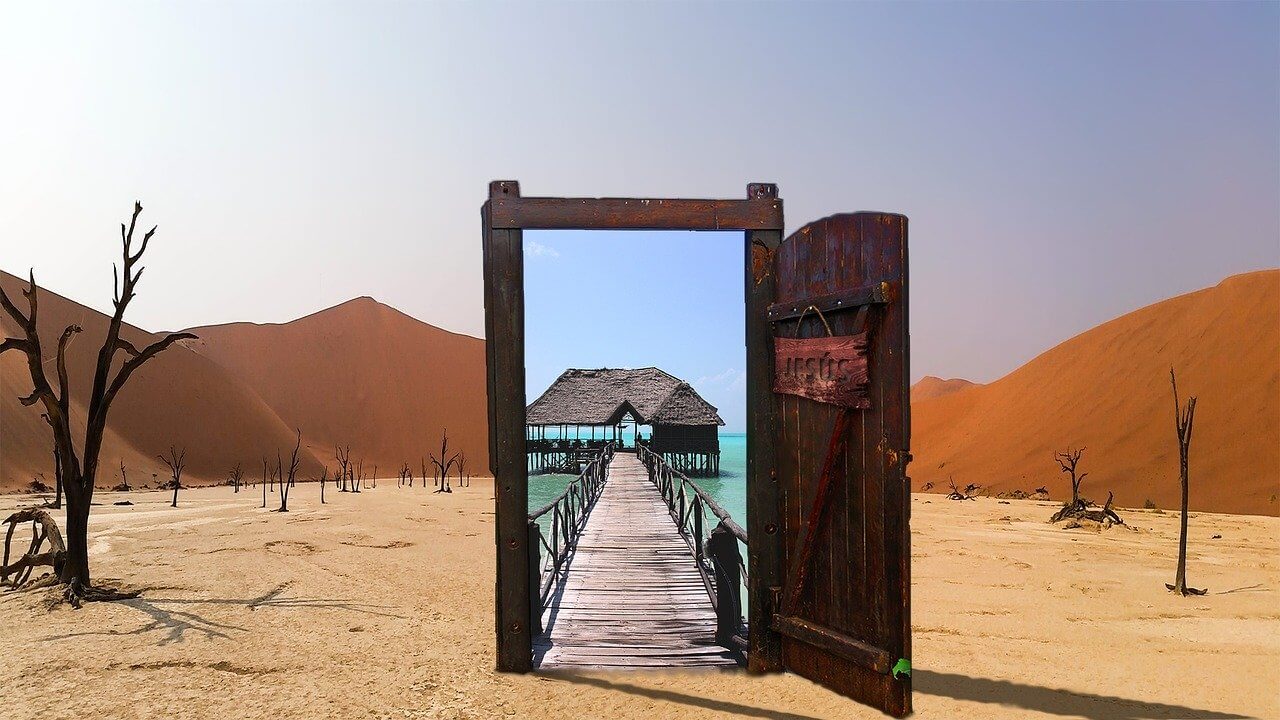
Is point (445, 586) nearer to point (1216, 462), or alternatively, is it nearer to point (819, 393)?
point (819, 393)

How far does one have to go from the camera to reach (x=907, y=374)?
378 cm

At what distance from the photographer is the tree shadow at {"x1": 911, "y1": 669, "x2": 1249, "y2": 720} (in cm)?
515

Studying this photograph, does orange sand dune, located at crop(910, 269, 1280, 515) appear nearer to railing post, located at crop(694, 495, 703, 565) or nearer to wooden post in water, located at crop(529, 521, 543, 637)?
railing post, located at crop(694, 495, 703, 565)

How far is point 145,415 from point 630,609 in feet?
180

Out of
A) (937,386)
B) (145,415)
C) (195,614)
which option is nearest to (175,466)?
(145,415)

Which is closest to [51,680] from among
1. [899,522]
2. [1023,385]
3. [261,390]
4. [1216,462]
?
[899,522]

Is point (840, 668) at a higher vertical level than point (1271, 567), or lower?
higher

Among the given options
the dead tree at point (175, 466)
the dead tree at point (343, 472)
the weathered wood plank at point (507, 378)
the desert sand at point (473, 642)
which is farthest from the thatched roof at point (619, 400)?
the weathered wood plank at point (507, 378)

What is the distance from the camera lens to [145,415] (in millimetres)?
50375

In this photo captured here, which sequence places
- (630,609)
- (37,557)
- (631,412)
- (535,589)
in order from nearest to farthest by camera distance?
(535,589) < (630,609) < (37,557) < (631,412)

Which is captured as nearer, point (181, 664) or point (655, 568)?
point (181, 664)

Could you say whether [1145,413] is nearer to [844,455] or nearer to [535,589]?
[535,589]

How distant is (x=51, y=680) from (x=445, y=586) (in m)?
4.50

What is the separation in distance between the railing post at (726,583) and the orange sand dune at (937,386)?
365 ft
